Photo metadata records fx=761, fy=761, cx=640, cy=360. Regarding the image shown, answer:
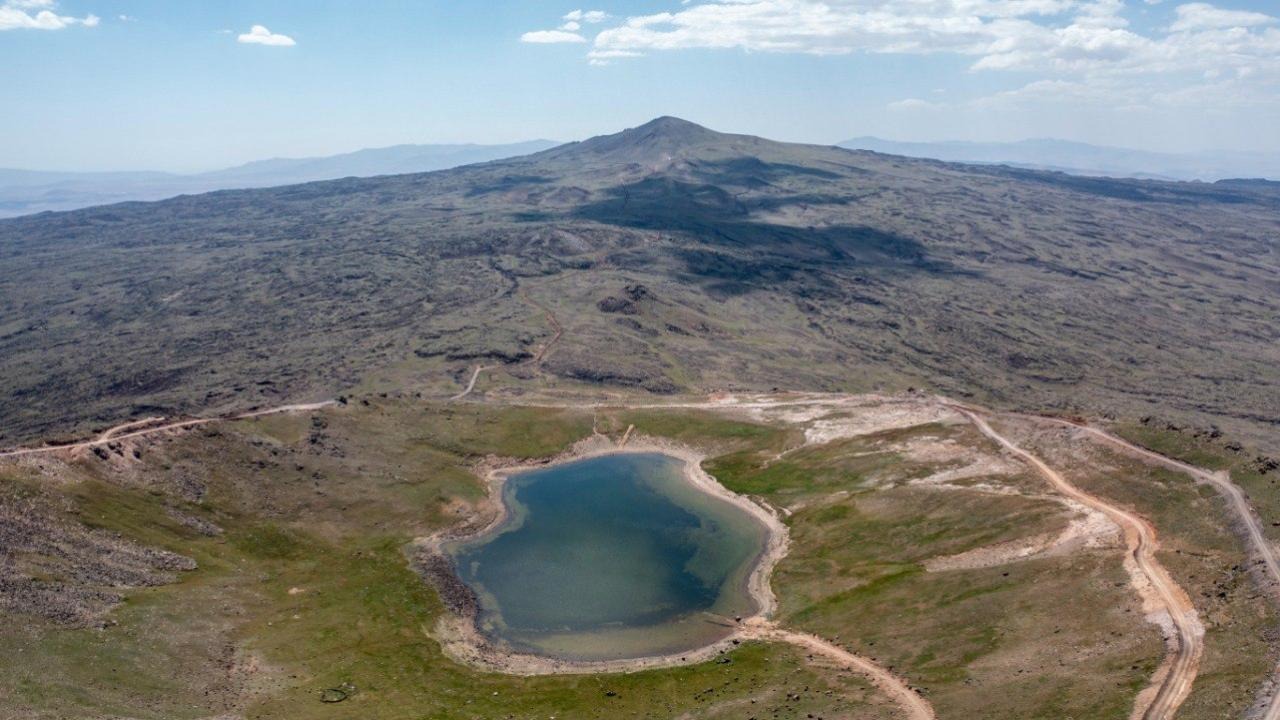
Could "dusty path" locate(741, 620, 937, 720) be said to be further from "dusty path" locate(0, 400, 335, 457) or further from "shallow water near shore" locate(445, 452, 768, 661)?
"dusty path" locate(0, 400, 335, 457)

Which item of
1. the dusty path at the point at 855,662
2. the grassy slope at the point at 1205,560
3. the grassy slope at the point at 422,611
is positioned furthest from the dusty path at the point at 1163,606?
the dusty path at the point at 855,662

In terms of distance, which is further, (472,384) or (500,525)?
(472,384)

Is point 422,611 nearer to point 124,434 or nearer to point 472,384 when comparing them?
point 124,434

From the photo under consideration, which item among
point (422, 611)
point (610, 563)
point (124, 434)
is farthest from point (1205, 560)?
point (124, 434)

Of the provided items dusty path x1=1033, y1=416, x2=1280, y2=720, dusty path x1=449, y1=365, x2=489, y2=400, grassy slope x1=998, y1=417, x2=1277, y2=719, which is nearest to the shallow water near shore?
grassy slope x1=998, y1=417, x2=1277, y2=719

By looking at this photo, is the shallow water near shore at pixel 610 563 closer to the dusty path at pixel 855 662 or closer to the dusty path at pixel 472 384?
the dusty path at pixel 855 662

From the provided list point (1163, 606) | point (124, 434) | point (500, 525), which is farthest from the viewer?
point (500, 525)

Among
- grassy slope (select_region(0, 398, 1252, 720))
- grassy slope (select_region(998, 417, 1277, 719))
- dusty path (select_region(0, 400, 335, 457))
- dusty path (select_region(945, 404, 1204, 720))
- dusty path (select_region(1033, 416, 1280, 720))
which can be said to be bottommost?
grassy slope (select_region(0, 398, 1252, 720))

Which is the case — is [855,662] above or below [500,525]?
above
